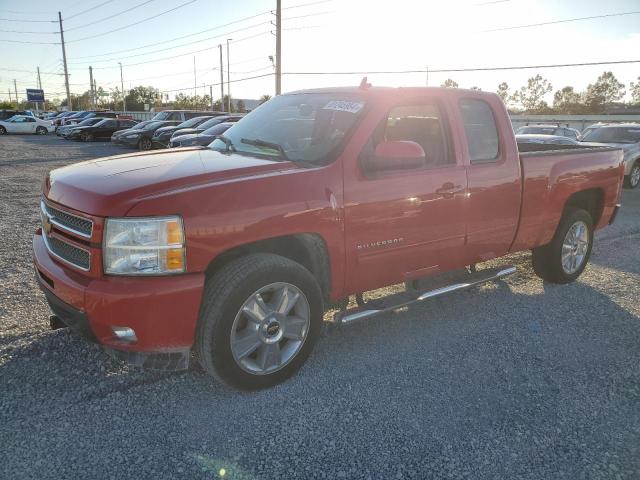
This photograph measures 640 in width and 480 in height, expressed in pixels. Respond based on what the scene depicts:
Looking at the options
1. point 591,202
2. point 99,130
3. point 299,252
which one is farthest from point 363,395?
point 99,130

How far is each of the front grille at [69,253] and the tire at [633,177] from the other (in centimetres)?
1363

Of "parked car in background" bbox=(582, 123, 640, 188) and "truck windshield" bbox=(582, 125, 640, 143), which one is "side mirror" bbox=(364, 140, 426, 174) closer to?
"parked car in background" bbox=(582, 123, 640, 188)

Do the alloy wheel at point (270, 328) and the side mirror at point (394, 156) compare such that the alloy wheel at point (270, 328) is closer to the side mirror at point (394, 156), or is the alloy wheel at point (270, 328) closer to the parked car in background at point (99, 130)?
the side mirror at point (394, 156)

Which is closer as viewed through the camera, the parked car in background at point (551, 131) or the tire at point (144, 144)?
the parked car in background at point (551, 131)

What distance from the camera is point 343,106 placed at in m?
3.78

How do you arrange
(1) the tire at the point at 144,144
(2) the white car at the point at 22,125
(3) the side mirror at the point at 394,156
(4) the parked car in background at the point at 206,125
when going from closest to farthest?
(3) the side mirror at the point at 394,156, (4) the parked car in background at the point at 206,125, (1) the tire at the point at 144,144, (2) the white car at the point at 22,125

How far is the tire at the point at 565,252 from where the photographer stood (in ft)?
16.9

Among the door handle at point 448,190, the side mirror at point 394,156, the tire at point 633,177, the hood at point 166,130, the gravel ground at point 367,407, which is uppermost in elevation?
the side mirror at point 394,156

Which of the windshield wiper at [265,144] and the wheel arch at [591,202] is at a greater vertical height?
the windshield wiper at [265,144]

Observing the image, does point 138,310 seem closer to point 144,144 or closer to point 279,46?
point 144,144

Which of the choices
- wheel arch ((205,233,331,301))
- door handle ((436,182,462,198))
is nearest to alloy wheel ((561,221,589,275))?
door handle ((436,182,462,198))

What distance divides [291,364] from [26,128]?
38.8 metres

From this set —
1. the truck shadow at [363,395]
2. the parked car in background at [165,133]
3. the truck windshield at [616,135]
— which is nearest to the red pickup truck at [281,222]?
the truck shadow at [363,395]

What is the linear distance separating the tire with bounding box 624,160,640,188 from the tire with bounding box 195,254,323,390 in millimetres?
12570
